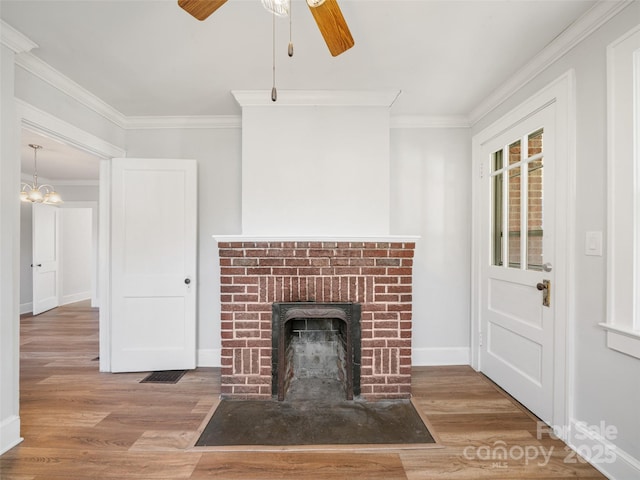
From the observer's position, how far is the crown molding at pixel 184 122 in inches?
118

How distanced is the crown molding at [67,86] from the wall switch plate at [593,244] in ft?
12.2

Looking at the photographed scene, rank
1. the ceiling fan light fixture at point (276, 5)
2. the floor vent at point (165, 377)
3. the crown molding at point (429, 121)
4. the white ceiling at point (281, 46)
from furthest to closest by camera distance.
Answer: the crown molding at point (429, 121) → the floor vent at point (165, 377) → the white ceiling at point (281, 46) → the ceiling fan light fixture at point (276, 5)

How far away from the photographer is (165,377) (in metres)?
2.73

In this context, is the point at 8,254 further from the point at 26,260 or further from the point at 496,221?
the point at 26,260

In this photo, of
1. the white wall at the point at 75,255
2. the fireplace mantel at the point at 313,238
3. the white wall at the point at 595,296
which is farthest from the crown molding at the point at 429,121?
the white wall at the point at 75,255

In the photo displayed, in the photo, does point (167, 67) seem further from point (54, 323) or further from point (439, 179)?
point (54, 323)

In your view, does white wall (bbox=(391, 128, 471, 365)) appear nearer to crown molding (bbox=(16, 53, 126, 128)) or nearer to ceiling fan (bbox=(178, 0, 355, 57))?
ceiling fan (bbox=(178, 0, 355, 57))

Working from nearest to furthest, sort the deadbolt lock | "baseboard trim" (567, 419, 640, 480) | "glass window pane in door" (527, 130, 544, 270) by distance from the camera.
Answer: "baseboard trim" (567, 419, 640, 480)
the deadbolt lock
"glass window pane in door" (527, 130, 544, 270)

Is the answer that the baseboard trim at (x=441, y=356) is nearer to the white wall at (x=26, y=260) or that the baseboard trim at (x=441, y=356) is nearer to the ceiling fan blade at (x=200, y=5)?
the ceiling fan blade at (x=200, y=5)

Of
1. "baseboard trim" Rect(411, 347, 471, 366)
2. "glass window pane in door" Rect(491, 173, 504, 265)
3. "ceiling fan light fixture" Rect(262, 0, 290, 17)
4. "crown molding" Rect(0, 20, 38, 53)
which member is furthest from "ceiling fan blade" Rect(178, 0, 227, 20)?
"baseboard trim" Rect(411, 347, 471, 366)

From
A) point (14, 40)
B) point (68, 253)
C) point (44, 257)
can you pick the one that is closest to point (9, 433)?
point (14, 40)

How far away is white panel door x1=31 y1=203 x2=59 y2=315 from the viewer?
5.13 m

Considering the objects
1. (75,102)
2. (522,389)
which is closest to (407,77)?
(522,389)

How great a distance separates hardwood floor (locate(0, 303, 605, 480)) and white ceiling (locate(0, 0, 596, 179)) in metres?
2.51
